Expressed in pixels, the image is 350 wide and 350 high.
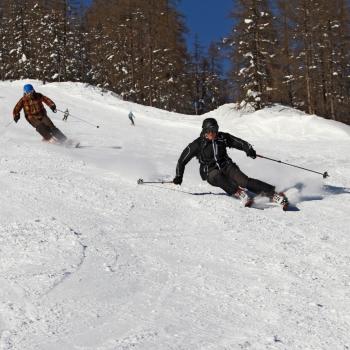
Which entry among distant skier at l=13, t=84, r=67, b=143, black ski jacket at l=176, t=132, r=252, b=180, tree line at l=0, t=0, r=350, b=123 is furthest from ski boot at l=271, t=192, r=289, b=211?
tree line at l=0, t=0, r=350, b=123

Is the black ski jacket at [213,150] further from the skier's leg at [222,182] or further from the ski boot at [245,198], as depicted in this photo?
the ski boot at [245,198]

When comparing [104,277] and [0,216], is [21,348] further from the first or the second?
[0,216]

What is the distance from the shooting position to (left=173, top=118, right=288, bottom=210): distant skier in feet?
25.4

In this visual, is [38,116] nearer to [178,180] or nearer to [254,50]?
[178,180]

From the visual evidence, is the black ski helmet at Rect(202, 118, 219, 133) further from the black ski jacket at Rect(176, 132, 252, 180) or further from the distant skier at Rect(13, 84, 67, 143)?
the distant skier at Rect(13, 84, 67, 143)

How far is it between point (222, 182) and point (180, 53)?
112ft

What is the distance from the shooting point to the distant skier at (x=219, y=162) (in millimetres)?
7738

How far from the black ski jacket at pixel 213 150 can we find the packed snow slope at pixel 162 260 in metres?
0.43

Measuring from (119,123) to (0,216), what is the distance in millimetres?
14226

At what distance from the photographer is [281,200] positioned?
7223mm

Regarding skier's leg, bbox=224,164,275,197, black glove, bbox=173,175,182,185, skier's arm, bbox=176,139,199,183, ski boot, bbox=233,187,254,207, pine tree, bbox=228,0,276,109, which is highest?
pine tree, bbox=228,0,276,109

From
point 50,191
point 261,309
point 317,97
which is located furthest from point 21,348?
point 317,97

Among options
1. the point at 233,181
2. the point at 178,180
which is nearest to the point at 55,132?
the point at 178,180

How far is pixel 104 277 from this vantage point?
4504mm
